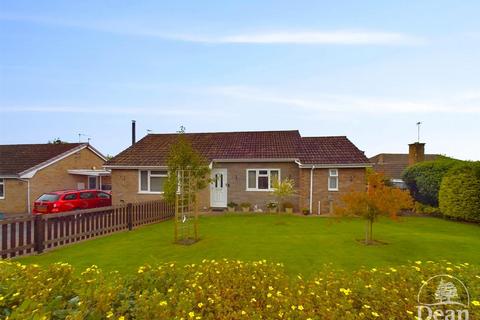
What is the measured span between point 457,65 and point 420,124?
745 inches

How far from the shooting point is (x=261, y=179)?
68.0ft

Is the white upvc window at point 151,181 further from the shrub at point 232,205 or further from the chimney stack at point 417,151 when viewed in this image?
the chimney stack at point 417,151

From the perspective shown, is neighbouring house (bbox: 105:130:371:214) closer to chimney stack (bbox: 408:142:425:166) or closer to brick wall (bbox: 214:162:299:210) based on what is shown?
brick wall (bbox: 214:162:299:210)

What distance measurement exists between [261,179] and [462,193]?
11987 mm

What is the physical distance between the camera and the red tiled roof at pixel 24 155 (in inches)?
967

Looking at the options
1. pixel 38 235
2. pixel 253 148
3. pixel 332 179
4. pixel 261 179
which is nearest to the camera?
pixel 38 235

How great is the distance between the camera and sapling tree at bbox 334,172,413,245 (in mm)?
10414

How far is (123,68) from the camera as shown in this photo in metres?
16.5

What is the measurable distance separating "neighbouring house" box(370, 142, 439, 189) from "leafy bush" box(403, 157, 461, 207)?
281cm

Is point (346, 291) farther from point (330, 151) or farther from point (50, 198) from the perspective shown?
point (50, 198)

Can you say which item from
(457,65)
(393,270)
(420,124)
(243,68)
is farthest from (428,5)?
(420,124)

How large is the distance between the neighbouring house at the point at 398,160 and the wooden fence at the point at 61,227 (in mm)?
12223

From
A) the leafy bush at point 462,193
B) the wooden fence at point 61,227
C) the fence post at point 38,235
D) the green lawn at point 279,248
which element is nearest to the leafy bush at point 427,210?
the leafy bush at point 462,193

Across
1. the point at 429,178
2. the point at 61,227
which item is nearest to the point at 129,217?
the point at 61,227
